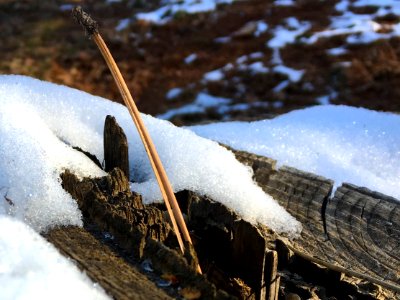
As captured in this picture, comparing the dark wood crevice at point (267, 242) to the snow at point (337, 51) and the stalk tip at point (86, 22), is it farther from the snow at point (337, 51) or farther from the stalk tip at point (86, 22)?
the snow at point (337, 51)

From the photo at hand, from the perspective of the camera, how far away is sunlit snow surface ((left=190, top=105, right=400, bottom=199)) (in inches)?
77.8

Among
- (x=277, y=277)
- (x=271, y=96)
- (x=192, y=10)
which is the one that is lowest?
(x=271, y=96)

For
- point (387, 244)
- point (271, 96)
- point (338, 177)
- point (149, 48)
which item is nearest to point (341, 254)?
point (387, 244)

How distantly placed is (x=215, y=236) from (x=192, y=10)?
7934 millimetres

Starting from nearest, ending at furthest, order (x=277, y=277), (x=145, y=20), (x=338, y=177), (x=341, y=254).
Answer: (x=277, y=277), (x=341, y=254), (x=338, y=177), (x=145, y=20)

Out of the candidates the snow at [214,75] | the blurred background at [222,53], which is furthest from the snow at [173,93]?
the snow at [214,75]

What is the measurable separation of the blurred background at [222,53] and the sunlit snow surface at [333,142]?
304cm

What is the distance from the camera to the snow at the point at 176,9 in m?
8.75

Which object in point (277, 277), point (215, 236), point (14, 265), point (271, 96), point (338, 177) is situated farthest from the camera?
point (271, 96)

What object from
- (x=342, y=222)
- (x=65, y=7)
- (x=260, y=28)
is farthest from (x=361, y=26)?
(x=342, y=222)

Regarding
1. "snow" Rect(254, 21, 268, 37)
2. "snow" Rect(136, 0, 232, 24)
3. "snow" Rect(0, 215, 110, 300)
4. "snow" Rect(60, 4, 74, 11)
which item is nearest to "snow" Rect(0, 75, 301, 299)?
"snow" Rect(0, 215, 110, 300)

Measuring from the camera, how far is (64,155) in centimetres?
132

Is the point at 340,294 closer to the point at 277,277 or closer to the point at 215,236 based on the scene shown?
the point at 277,277

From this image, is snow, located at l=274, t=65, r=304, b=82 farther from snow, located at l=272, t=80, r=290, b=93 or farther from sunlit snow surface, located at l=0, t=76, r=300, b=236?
sunlit snow surface, located at l=0, t=76, r=300, b=236
